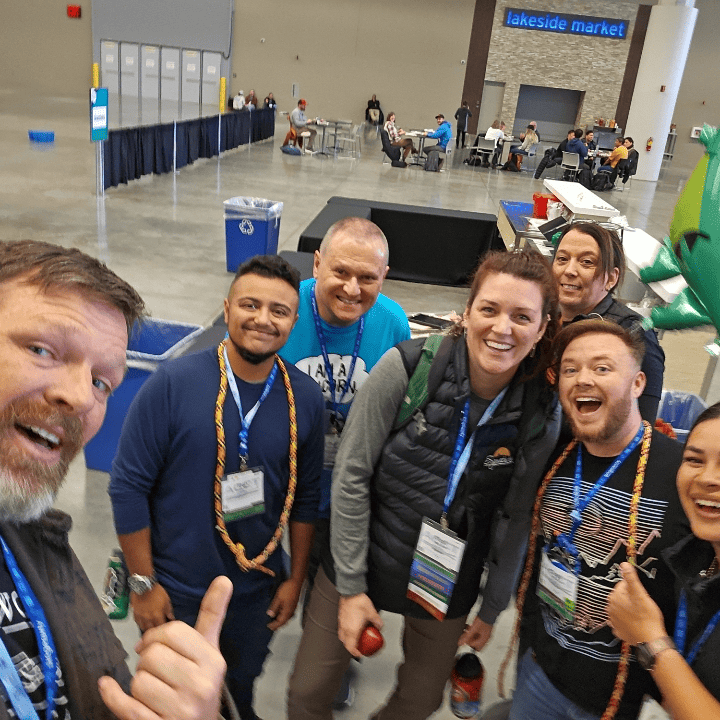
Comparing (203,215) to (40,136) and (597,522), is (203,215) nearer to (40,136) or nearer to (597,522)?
(40,136)

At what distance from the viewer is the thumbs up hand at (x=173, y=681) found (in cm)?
84

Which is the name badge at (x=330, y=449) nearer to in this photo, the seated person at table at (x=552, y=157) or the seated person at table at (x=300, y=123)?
the seated person at table at (x=552, y=157)

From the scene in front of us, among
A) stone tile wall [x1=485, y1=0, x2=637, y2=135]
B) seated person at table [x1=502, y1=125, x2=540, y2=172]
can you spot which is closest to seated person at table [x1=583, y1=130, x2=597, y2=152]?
seated person at table [x1=502, y1=125, x2=540, y2=172]

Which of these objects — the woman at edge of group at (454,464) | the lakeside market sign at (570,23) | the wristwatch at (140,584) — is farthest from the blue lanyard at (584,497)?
the lakeside market sign at (570,23)

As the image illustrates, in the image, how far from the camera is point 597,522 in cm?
154

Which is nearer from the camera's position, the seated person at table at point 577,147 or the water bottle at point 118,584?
the water bottle at point 118,584

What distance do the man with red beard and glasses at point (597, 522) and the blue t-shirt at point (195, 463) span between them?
72cm

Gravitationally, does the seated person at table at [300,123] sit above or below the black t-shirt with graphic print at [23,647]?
above

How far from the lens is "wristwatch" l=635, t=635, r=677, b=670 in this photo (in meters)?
1.30

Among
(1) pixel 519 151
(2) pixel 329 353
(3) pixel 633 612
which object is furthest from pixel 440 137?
(3) pixel 633 612

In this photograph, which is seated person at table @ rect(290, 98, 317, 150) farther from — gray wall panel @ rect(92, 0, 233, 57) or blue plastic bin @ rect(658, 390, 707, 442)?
blue plastic bin @ rect(658, 390, 707, 442)

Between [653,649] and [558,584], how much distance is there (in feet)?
1.02

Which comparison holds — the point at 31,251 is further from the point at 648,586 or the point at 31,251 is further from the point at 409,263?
the point at 409,263

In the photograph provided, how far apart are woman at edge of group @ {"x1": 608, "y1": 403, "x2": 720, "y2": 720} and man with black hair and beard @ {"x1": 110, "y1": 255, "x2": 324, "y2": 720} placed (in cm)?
94
